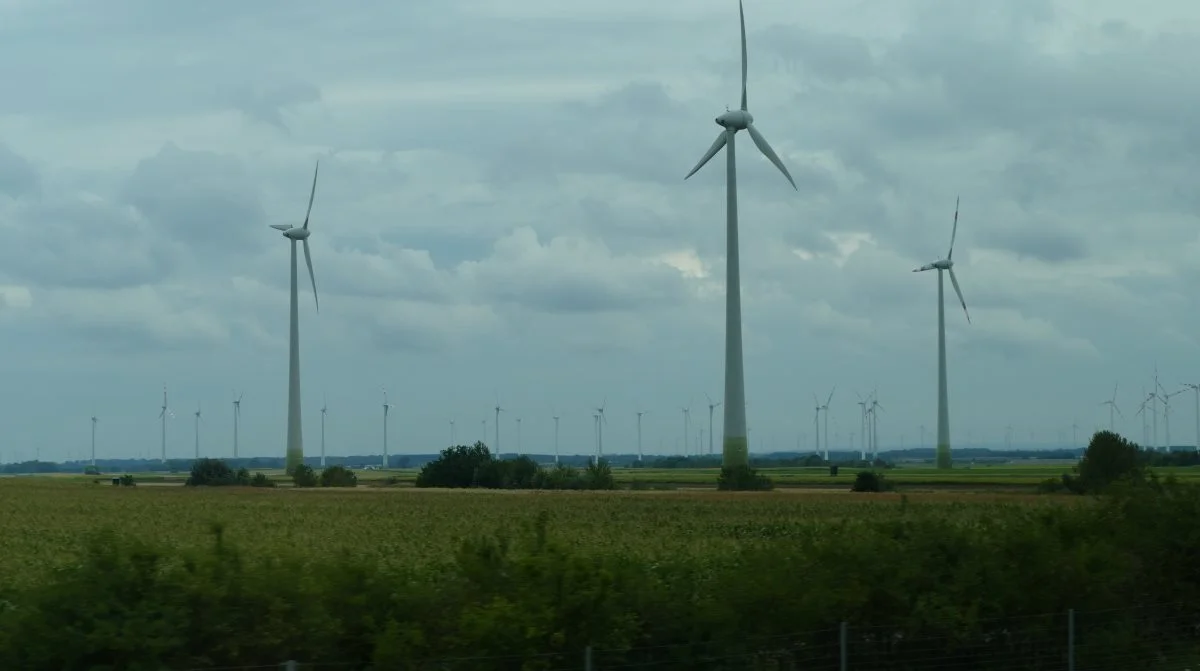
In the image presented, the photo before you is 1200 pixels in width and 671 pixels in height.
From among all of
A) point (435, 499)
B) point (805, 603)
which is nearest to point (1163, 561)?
point (805, 603)

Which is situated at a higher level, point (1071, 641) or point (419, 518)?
point (1071, 641)

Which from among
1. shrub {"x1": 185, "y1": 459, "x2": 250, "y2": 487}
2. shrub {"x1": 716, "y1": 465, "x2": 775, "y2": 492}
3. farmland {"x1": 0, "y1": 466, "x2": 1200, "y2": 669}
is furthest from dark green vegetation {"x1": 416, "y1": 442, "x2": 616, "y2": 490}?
farmland {"x1": 0, "y1": 466, "x2": 1200, "y2": 669}

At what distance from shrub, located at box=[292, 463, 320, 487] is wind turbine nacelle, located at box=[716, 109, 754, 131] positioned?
6341 cm

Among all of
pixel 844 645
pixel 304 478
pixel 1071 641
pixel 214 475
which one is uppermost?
pixel 844 645

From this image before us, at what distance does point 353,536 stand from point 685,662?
126 ft

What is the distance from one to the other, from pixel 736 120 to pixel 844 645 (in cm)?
8277

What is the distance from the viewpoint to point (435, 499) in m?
94.3

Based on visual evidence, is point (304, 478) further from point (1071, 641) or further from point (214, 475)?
point (1071, 641)

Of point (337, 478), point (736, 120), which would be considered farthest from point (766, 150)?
point (337, 478)

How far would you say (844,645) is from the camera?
61.2ft

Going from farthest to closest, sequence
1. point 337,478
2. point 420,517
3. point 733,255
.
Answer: point 337,478 → point 733,255 → point 420,517

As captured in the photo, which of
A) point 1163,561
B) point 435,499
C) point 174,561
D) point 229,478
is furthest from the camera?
point 229,478

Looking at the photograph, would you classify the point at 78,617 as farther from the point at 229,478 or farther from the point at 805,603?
the point at 229,478

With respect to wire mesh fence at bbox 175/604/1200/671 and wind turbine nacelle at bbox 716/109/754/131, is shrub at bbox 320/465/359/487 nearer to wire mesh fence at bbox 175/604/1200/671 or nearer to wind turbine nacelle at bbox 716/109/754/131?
wind turbine nacelle at bbox 716/109/754/131
